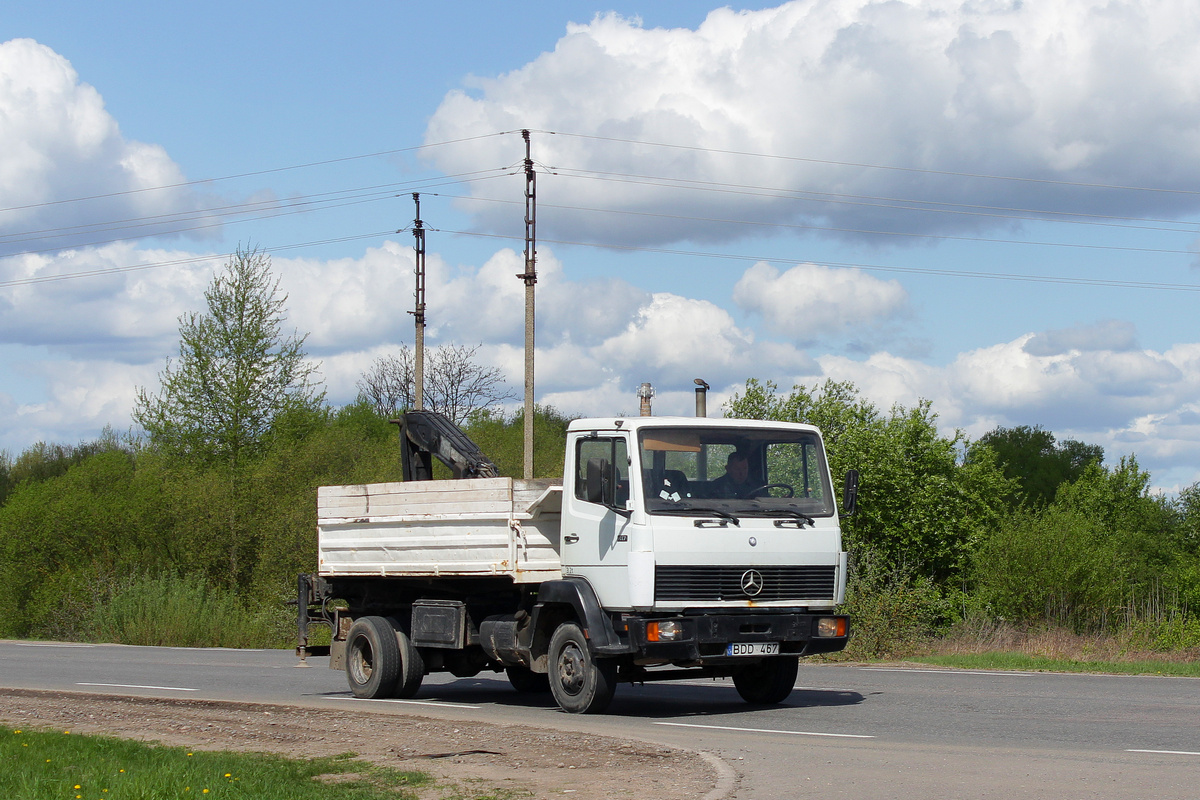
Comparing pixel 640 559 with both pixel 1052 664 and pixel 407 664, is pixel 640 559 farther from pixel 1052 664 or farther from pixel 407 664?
pixel 1052 664

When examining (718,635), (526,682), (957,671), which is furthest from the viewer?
(957,671)

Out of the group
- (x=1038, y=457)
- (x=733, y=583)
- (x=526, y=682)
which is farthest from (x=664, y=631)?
(x=1038, y=457)

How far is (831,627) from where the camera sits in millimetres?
12102

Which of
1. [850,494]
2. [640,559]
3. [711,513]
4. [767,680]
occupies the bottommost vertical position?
[767,680]

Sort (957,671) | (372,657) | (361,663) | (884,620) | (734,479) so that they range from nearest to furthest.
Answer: (734,479) → (372,657) → (361,663) → (957,671) → (884,620)

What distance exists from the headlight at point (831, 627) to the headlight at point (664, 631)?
1.45 meters

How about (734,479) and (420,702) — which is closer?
(734,479)

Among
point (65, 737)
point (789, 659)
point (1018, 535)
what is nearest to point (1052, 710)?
point (789, 659)

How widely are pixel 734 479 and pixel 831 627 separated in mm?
1637

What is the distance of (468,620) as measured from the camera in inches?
533

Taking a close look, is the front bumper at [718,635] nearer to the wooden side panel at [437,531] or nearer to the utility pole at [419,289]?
the wooden side panel at [437,531]

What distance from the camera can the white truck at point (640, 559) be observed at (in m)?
11.5

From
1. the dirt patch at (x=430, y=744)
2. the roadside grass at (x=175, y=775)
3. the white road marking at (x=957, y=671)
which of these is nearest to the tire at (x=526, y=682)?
the dirt patch at (x=430, y=744)

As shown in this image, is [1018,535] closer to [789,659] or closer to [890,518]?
[890,518]
